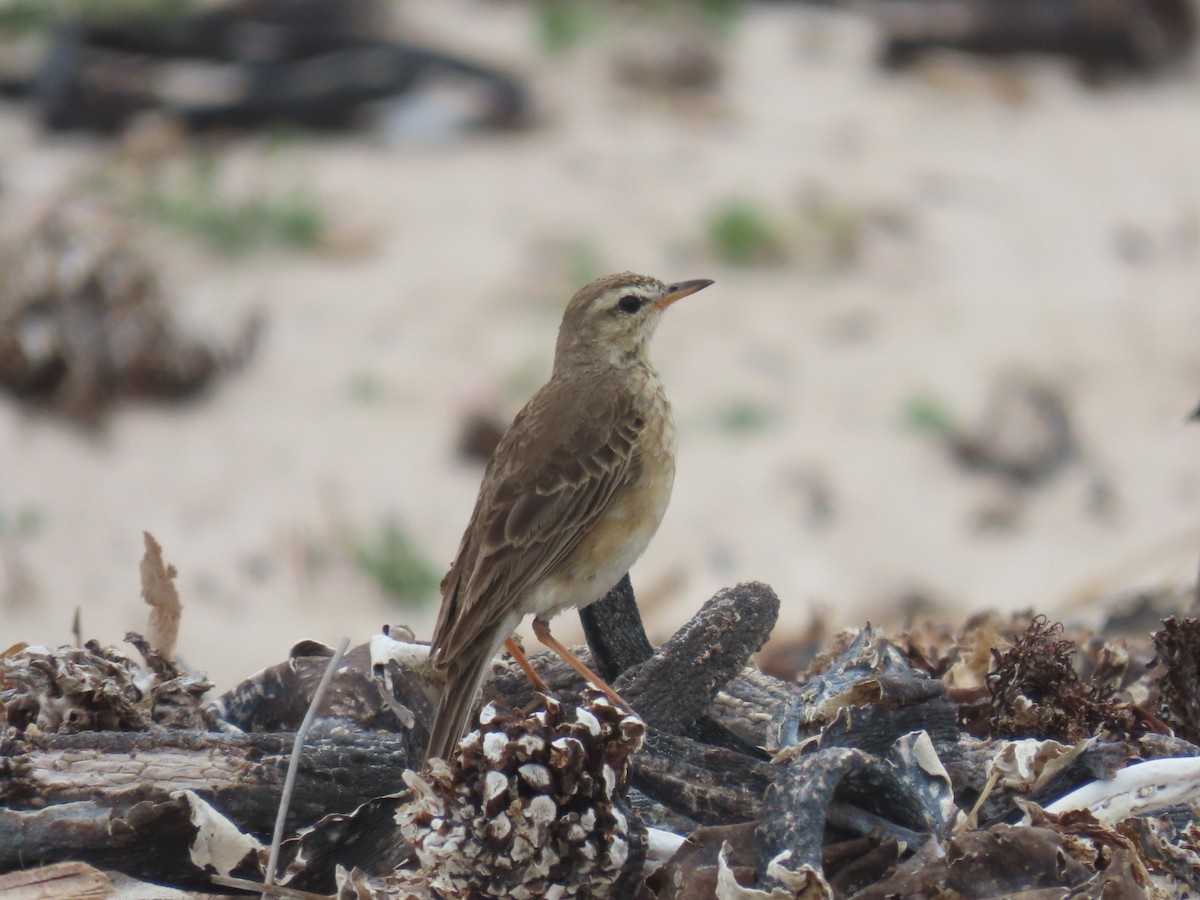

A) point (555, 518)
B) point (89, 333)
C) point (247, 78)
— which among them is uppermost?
point (247, 78)

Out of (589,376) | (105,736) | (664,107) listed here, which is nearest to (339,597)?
(589,376)

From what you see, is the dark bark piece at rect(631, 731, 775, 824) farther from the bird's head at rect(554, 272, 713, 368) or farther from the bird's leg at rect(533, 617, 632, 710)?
the bird's head at rect(554, 272, 713, 368)

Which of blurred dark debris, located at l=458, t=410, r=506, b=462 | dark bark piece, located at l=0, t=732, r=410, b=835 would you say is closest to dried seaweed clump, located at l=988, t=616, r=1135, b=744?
dark bark piece, located at l=0, t=732, r=410, b=835

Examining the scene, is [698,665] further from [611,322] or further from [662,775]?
[611,322]

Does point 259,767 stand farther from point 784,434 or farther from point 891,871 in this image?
point 784,434

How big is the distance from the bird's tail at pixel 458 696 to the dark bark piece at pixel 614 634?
0.30m

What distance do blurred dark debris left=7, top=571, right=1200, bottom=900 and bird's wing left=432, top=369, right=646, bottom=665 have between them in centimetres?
23

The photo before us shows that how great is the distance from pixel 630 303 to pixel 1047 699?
190 centimetres

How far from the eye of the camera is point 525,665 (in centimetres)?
396

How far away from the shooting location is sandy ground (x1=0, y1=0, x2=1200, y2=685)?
807 cm

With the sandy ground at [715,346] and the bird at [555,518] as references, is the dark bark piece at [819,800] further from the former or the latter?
the sandy ground at [715,346]

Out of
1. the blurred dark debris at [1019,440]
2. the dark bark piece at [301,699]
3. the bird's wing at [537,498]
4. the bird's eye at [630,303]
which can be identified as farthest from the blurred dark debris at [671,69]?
the dark bark piece at [301,699]

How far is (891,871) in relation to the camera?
3.16 m

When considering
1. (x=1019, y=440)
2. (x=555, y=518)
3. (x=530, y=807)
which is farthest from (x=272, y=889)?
(x=1019, y=440)
